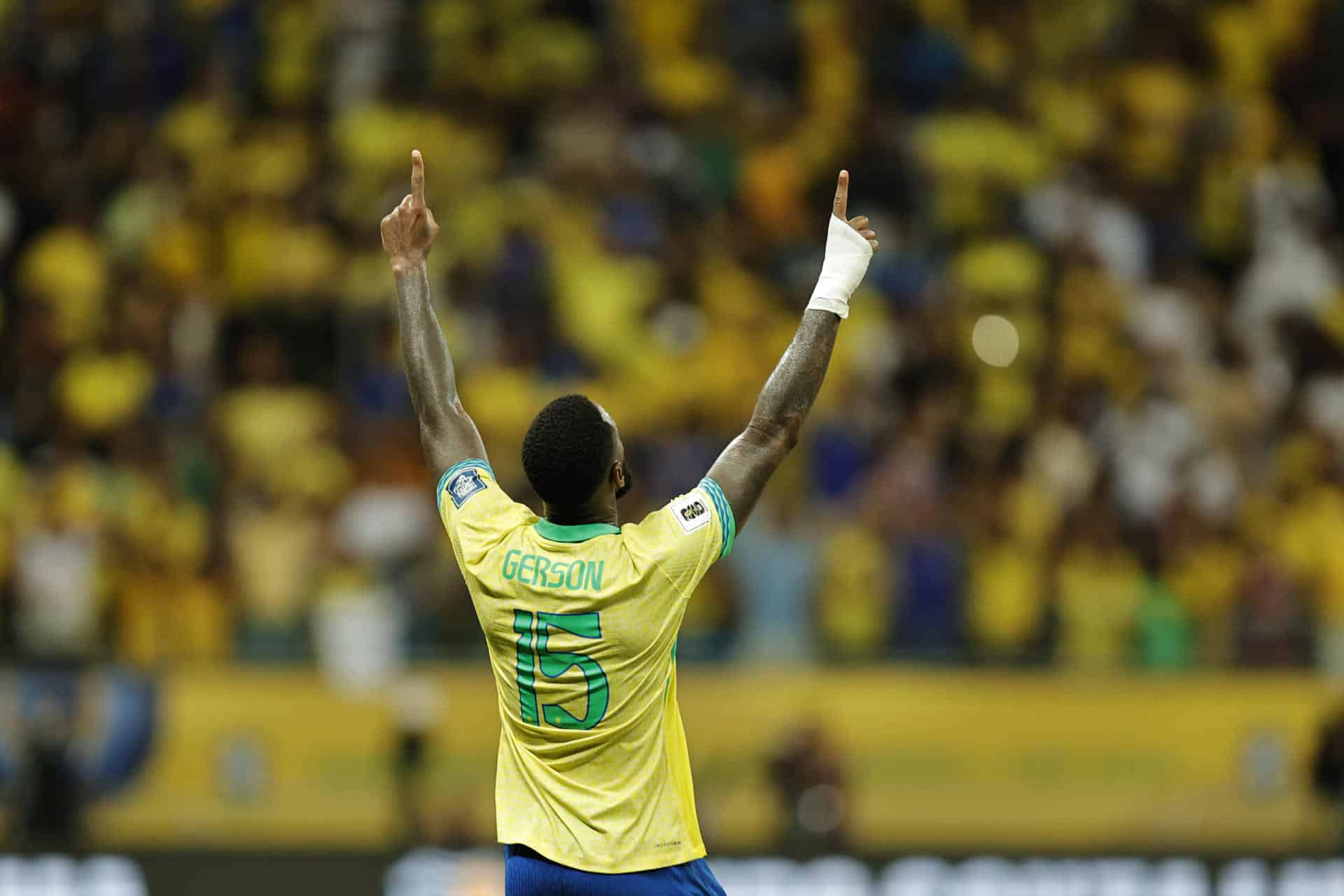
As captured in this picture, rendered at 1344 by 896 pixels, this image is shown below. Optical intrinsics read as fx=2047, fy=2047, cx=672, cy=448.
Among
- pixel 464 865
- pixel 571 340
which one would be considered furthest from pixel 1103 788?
pixel 571 340

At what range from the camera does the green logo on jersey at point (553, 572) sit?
15.9 ft

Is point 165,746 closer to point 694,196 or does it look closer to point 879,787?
point 879,787

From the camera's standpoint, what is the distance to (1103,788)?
1184 cm

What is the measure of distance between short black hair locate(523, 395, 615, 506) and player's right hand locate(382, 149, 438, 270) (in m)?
0.86

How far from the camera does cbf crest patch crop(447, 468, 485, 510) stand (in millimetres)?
5113

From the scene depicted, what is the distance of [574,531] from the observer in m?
4.95

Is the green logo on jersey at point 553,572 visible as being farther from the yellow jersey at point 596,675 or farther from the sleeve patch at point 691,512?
the sleeve patch at point 691,512

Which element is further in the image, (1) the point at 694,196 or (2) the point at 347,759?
(1) the point at 694,196

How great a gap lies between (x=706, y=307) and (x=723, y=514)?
31.8ft

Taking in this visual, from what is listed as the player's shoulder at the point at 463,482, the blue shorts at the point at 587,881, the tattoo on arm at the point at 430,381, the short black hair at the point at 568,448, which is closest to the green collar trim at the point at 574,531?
the short black hair at the point at 568,448

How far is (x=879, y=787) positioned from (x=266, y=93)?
26.0 ft

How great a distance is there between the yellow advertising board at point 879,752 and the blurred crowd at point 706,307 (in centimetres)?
22

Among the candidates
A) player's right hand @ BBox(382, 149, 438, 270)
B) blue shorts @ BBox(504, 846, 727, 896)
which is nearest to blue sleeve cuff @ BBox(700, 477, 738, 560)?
blue shorts @ BBox(504, 846, 727, 896)

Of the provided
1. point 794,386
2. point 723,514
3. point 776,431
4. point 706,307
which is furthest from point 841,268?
point 706,307
